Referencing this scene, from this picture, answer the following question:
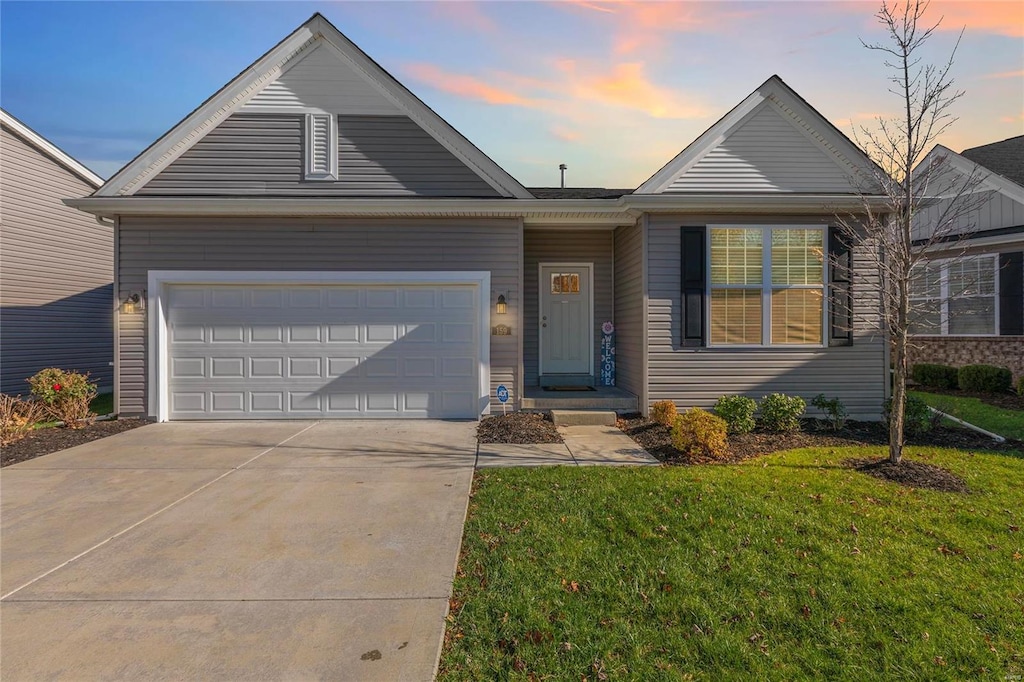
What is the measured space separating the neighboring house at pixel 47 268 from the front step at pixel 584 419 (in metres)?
11.5

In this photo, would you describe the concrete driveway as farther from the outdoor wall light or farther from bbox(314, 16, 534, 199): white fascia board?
bbox(314, 16, 534, 199): white fascia board

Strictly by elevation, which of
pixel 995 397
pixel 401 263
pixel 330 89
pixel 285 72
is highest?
pixel 285 72

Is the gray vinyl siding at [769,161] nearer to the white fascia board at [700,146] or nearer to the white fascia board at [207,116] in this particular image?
the white fascia board at [700,146]

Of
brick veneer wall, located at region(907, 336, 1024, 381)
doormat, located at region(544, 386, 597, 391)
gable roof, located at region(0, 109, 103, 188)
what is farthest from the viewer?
brick veneer wall, located at region(907, 336, 1024, 381)

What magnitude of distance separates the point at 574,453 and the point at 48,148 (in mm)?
13668

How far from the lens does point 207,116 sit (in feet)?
27.5

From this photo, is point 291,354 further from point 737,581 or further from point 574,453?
point 737,581

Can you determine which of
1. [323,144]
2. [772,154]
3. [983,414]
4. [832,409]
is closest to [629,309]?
[772,154]

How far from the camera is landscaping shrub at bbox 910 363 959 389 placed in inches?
456

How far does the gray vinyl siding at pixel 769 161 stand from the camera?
26.8ft

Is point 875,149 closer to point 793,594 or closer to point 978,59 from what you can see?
point 978,59

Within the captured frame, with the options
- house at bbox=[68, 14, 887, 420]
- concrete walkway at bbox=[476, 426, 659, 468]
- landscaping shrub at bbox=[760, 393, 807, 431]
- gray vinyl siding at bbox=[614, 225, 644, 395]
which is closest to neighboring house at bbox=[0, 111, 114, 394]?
house at bbox=[68, 14, 887, 420]

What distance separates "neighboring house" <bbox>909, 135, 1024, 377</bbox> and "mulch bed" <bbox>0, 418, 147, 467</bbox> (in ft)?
49.2

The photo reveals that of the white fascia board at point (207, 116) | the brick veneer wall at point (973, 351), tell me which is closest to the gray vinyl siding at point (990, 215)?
the brick veneer wall at point (973, 351)
